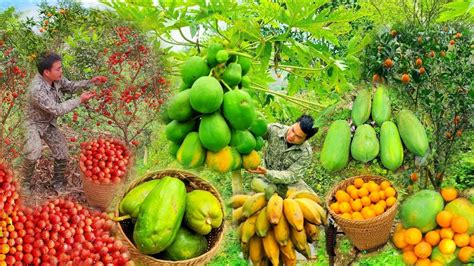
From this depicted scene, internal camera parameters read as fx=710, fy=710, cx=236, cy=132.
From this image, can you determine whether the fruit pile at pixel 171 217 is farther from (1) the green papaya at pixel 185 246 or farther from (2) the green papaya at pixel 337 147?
(2) the green papaya at pixel 337 147

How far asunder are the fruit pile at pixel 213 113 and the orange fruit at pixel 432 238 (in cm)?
144

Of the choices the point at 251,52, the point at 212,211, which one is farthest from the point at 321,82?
the point at 212,211

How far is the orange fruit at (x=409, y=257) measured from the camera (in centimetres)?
443

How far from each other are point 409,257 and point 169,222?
5.71ft

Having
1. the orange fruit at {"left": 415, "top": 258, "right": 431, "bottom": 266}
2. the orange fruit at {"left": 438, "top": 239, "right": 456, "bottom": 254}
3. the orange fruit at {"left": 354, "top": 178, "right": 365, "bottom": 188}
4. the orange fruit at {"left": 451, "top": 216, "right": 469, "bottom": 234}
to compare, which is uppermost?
the orange fruit at {"left": 354, "top": 178, "right": 365, "bottom": 188}

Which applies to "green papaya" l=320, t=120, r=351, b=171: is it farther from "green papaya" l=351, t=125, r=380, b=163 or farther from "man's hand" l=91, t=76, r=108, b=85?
"man's hand" l=91, t=76, r=108, b=85

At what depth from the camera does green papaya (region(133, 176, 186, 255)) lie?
11.3 feet

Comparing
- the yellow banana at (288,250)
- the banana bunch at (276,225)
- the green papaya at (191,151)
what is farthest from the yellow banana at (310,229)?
the green papaya at (191,151)

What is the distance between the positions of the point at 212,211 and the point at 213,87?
721mm

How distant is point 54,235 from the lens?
11.5ft

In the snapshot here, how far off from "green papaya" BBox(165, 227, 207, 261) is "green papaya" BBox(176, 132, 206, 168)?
399 millimetres

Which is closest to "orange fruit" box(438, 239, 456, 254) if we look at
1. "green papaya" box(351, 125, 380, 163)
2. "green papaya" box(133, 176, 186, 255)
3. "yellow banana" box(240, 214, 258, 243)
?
"green papaya" box(351, 125, 380, 163)

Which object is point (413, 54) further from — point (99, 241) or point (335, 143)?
point (99, 241)

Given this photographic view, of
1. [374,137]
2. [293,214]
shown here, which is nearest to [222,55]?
[293,214]
